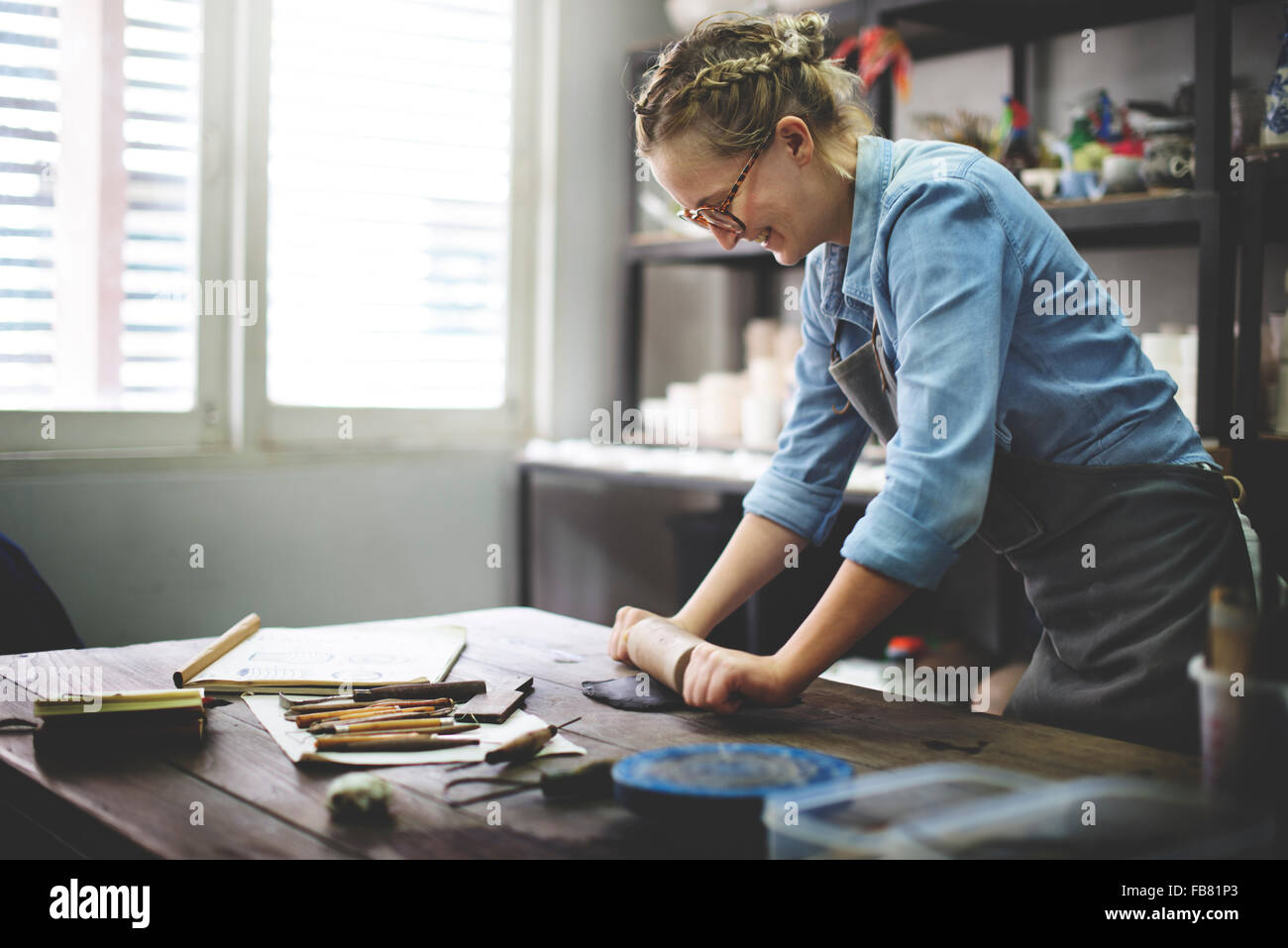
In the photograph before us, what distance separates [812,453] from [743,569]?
0.17 metres

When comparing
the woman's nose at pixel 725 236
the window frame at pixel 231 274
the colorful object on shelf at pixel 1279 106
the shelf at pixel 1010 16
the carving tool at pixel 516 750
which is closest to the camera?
the carving tool at pixel 516 750

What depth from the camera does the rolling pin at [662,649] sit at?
123cm

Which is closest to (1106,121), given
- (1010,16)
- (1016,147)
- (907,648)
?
(1016,147)

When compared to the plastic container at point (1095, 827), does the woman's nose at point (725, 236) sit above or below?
above

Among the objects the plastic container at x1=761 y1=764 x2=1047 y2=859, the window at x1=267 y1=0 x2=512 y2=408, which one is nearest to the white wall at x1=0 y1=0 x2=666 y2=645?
the window at x1=267 y1=0 x2=512 y2=408

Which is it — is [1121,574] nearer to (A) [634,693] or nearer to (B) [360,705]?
(A) [634,693]

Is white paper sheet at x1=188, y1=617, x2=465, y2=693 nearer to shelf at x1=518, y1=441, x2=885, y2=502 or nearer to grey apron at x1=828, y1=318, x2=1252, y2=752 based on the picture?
grey apron at x1=828, y1=318, x2=1252, y2=752

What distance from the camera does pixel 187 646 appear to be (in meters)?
1.58

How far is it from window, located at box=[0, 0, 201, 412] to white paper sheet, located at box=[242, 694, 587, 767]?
1898 millimetres

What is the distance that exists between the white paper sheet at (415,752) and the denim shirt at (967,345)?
0.32 meters

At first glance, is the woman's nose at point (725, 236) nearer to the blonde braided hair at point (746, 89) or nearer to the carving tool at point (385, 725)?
the blonde braided hair at point (746, 89)

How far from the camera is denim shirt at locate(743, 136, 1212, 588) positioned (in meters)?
1.09

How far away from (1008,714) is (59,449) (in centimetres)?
226

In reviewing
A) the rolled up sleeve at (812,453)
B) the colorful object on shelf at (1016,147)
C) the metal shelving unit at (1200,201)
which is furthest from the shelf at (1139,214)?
the rolled up sleeve at (812,453)
